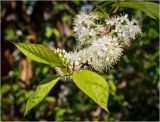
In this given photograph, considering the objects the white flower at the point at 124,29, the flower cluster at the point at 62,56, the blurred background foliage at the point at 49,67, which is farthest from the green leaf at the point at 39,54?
the blurred background foliage at the point at 49,67

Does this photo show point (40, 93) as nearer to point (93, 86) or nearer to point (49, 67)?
point (93, 86)

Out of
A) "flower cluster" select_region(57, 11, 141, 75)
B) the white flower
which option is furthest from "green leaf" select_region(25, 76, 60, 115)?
the white flower

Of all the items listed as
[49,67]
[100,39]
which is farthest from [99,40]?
[49,67]

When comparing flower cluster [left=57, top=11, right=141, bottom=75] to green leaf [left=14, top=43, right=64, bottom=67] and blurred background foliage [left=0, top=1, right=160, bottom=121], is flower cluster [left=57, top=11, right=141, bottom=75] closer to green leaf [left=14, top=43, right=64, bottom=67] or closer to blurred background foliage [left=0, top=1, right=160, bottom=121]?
green leaf [left=14, top=43, right=64, bottom=67]

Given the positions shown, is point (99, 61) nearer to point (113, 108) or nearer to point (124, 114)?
point (113, 108)

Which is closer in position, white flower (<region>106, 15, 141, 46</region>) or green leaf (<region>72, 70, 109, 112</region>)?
green leaf (<region>72, 70, 109, 112</region>)

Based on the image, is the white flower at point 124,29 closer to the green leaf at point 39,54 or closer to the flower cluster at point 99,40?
the flower cluster at point 99,40
